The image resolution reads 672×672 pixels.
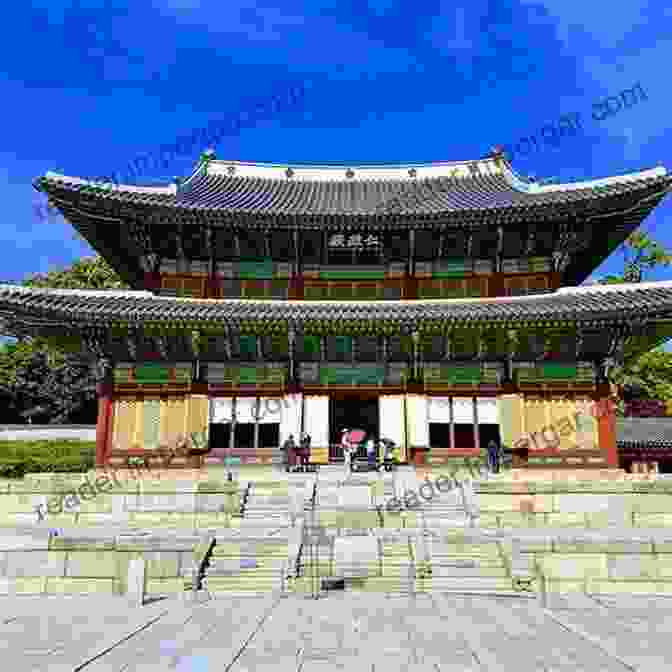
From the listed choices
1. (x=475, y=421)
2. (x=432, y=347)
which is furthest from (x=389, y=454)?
(x=432, y=347)

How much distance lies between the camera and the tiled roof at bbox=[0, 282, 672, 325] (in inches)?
864

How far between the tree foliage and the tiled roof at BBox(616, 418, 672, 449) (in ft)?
133

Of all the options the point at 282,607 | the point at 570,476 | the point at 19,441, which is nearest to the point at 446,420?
the point at 570,476

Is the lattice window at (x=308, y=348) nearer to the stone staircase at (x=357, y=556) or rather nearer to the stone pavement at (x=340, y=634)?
the stone staircase at (x=357, y=556)

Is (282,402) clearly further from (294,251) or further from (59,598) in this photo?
(59,598)

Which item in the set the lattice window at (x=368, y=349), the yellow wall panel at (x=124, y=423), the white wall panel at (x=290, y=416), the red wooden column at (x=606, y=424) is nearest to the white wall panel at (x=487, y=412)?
the red wooden column at (x=606, y=424)

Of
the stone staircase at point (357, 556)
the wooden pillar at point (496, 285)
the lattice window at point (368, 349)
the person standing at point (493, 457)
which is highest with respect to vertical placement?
the wooden pillar at point (496, 285)

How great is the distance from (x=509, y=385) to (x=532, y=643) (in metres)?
15.4

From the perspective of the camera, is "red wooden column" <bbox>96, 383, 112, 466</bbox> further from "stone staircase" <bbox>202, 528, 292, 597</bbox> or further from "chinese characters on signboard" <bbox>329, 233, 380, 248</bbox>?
"chinese characters on signboard" <bbox>329, 233, 380, 248</bbox>

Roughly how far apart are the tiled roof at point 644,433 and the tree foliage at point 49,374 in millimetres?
40508

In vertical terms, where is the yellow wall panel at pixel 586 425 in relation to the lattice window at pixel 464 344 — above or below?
below

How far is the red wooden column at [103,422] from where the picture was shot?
77.1ft

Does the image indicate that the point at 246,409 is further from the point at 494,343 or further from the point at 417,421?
the point at 494,343

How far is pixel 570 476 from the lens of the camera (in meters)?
23.0
